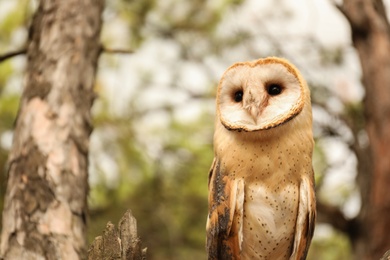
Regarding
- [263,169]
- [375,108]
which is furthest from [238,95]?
[375,108]

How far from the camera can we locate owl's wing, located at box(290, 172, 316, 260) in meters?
1.33

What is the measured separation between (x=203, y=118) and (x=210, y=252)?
2.90 meters

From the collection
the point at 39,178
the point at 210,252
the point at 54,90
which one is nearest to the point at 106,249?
the point at 210,252

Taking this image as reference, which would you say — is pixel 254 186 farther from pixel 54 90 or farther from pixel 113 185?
pixel 113 185

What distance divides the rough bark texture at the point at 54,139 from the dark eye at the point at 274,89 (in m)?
0.93

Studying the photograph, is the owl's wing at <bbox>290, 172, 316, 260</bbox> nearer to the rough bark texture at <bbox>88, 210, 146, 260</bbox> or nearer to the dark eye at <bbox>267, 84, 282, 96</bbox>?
the dark eye at <bbox>267, 84, 282, 96</bbox>

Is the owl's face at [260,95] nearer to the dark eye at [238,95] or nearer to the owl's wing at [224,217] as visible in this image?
the dark eye at [238,95]

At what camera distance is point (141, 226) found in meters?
3.75

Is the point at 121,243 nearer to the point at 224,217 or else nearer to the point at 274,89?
the point at 224,217

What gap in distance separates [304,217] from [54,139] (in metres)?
1.09

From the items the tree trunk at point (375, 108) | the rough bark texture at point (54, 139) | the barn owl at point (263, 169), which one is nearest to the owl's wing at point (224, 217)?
the barn owl at point (263, 169)

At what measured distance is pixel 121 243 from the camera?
1.20m

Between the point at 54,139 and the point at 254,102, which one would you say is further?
the point at 54,139

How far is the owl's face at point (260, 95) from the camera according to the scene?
1.29m
